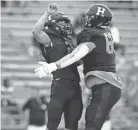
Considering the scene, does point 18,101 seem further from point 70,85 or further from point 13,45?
point 70,85

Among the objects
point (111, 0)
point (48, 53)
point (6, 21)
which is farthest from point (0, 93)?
point (48, 53)

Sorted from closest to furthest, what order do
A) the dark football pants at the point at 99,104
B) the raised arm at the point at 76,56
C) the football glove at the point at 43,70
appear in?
the football glove at the point at 43,70
the raised arm at the point at 76,56
the dark football pants at the point at 99,104

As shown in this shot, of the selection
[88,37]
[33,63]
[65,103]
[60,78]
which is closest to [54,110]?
[65,103]

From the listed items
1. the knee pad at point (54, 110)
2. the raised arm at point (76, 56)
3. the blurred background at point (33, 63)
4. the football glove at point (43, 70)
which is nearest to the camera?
the football glove at point (43, 70)

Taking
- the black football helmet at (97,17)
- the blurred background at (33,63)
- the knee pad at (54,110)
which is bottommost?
the blurred background at (33,63)

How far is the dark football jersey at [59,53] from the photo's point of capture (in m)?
5.23

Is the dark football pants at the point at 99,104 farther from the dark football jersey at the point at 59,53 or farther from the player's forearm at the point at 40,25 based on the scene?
the player's forearm at the point at 40,25

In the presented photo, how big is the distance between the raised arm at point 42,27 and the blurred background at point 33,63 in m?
3.12

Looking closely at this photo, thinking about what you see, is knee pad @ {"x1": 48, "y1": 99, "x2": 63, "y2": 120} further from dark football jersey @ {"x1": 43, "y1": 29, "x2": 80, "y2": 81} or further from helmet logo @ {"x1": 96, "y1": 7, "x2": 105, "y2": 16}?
helmet logo @ {"x1": 96, "y1": 7, "x2": 105, "y2": 16}

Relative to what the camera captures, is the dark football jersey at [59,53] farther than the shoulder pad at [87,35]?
Yes

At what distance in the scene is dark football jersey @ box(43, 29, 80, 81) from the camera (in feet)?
17.1

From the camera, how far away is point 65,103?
17.1 feet

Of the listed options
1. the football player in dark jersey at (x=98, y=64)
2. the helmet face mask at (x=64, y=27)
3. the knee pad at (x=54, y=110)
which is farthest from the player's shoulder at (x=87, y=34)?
the knee pad at (x=54, y=110)

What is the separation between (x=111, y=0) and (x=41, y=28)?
8.42m
